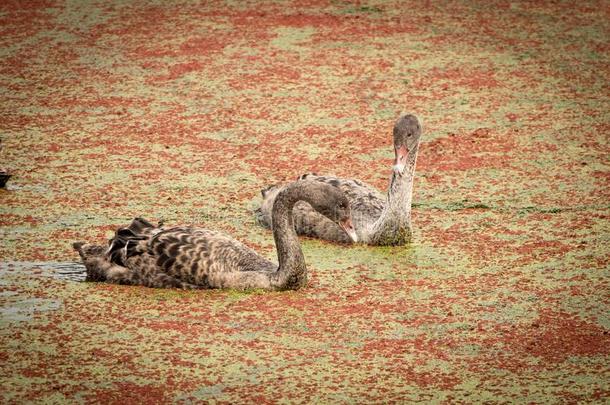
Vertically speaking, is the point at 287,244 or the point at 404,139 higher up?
the point at 404,139

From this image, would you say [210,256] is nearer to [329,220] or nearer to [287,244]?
[287,244]

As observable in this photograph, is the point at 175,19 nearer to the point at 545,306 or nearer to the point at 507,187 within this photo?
the point at 507,187

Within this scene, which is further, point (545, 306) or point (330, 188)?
point (330, 188)

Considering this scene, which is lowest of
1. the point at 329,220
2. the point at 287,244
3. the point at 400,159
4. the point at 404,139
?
the point at 329,220

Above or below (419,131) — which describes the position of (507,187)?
below

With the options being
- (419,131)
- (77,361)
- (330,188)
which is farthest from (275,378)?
(419,131)

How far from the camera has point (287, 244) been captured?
6168mm

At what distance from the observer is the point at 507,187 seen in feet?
25.6

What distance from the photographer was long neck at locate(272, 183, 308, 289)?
6102mm

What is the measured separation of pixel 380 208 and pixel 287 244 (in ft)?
4.07

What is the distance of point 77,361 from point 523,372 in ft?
6.48

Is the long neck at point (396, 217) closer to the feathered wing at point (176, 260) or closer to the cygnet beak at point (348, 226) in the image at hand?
the cygnet beak at point (348, 226)

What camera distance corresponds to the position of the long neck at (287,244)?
6.10 metres

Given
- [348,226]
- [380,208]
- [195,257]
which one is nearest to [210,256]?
[195,257]
